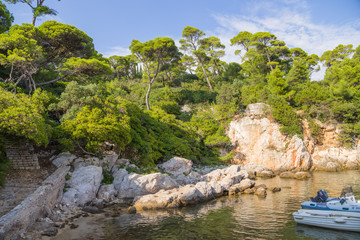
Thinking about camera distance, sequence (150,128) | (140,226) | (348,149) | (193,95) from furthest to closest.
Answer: (193,95) → (348,149) → (150,128) → (140,226)

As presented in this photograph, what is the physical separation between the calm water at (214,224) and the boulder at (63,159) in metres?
6.22

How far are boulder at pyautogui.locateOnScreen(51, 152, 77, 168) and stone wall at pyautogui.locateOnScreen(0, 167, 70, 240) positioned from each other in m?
2.10

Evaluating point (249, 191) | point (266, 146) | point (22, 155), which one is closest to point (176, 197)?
point (249, 191)

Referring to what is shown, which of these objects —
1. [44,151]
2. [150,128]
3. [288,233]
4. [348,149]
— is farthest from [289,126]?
[44,151]

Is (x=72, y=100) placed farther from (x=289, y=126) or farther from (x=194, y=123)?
(x=289, y=126)

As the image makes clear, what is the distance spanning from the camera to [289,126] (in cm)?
3272

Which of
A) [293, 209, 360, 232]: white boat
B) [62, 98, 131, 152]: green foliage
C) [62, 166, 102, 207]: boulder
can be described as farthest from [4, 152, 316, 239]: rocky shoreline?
[293, 209, 360, 232]: white boat

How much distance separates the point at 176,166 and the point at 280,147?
16610 millimetres

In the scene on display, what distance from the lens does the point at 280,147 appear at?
32.3 meters

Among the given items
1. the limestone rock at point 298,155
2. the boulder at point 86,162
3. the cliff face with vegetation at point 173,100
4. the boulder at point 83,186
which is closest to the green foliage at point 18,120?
the cliff face with vegetation at point 173,100

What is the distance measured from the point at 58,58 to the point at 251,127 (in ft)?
88.6

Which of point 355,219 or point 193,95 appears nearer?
point 355,219

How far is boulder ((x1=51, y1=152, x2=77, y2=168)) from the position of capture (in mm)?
17438

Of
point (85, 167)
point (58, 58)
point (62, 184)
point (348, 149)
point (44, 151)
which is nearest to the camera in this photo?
point (62, 184)
